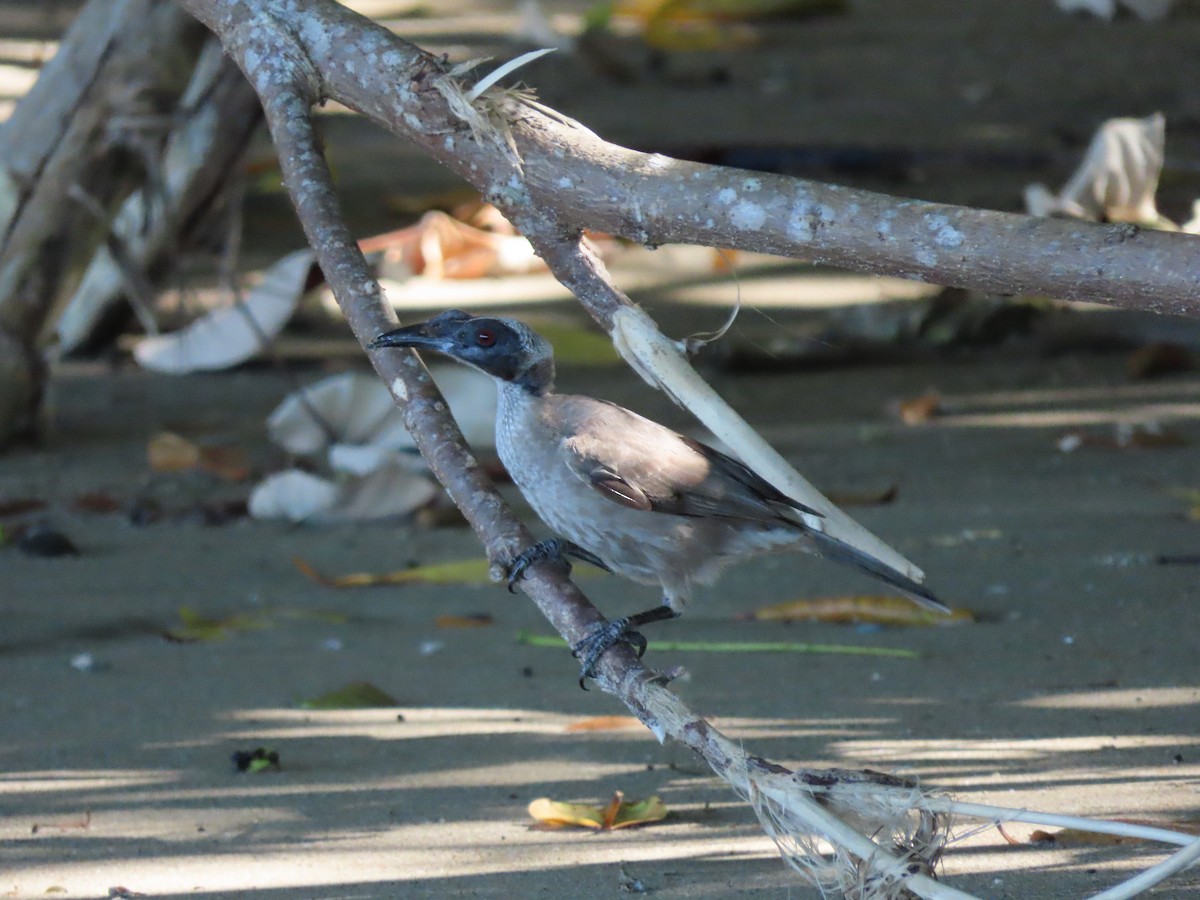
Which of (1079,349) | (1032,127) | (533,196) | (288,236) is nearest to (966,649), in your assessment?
(533,196)

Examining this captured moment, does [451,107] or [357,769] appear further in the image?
[357,769]

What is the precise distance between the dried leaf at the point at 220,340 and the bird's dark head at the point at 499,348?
337 cm

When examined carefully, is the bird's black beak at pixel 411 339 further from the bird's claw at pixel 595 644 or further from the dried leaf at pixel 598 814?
the dried leaf at pixel 598 814

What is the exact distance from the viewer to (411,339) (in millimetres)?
2988

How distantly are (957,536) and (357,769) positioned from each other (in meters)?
2.20

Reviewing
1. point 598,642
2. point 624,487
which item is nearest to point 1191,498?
point 624,487

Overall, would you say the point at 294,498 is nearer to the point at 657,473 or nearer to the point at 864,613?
the point at 864,613

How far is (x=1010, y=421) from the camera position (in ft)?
19.0

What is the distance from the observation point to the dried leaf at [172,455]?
18.7 ft

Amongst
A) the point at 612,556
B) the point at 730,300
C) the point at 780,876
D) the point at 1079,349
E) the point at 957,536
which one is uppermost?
the point at 730,300

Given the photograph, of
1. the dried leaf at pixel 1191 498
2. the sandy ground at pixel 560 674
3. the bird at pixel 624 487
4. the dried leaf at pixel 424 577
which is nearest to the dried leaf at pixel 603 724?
the sandy ground at pixel 560 674

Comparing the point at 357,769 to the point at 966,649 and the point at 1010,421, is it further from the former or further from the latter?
the point at 1010,421

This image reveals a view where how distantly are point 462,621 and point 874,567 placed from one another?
65.9 inches

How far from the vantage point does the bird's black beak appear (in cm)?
298
